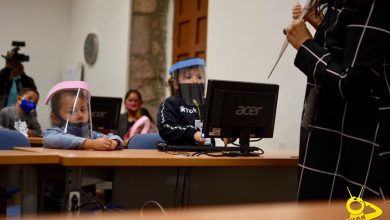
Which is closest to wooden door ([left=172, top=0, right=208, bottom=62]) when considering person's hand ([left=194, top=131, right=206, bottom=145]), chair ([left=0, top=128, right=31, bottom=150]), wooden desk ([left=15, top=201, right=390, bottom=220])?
person's hand ([left=194, top=131, right=206, bottom=145])

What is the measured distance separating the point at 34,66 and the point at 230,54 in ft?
15.3

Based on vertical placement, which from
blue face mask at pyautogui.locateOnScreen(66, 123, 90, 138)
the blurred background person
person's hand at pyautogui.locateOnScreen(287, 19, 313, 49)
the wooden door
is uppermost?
the wooden door

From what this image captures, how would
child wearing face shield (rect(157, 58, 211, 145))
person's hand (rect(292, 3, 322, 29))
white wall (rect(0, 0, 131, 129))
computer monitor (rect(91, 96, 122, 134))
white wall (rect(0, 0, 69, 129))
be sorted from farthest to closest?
white wall (rect(0, 0, 69, 129)), white wall (rect(0, 0, 131, 129)), computer monitor (rect(91, 96, 122, 134)), child wearing face shield (rect(157, 58, 211, 145)), person's hand (rect(292, 3, 322, 29))

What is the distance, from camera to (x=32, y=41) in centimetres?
819

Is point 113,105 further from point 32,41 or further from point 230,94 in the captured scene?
point 32,41

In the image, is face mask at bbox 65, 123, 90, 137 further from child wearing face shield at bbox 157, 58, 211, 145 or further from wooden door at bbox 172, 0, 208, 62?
wooden door at bbox 172, 0, 208, 62

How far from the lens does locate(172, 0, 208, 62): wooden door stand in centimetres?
538

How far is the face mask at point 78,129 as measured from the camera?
7.94ft

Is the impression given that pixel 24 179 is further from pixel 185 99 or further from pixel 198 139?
pixel 185 99

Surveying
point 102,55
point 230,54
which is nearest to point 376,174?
point 230,54

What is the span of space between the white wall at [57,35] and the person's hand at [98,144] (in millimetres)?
4671

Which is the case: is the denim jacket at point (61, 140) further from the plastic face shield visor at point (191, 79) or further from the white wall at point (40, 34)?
the white wall at point (40, 34)

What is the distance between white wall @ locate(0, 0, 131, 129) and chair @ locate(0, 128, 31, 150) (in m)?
4.19

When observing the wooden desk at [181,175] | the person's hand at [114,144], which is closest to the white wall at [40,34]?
the person's hand at [114,144]
